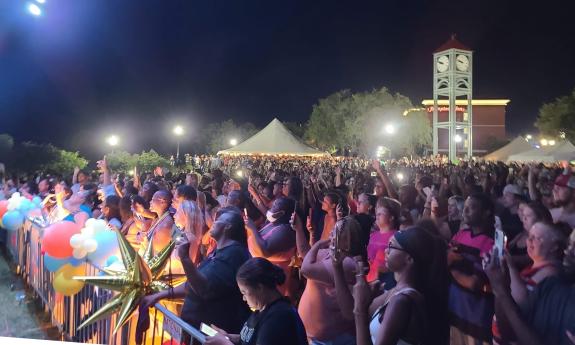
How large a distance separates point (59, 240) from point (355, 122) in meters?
13.2

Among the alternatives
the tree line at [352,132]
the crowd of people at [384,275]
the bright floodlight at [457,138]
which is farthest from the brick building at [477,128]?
the crowd of people at [384,275]

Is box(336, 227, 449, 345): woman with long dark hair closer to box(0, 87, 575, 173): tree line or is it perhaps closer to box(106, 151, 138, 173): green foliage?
box(0, 87, 575, 173): tree line

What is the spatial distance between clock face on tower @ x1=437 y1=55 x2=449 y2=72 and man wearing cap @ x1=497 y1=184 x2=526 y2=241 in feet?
46.4

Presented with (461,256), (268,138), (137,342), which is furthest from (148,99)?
(461,256)

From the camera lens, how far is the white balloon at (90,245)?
3865mm

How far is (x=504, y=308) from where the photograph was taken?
2.10 meters

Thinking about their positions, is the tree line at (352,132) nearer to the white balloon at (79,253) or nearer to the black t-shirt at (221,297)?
the white balloon at (79,253)

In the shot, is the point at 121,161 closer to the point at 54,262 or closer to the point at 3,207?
the point at 3,207

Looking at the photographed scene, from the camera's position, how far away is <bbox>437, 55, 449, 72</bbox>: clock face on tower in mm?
17531

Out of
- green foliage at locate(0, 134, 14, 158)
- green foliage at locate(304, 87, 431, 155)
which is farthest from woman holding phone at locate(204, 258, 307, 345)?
green foliage at locate(0, 134, 14, 158)

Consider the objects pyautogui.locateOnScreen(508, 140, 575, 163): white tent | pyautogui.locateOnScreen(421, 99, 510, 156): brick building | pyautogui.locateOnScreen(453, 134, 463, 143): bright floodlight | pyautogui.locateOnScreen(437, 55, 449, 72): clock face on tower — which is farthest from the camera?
pyautogui.locateOnScreen(421, 99, 510, 156): brick building

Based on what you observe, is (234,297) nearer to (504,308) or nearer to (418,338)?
(418,338)

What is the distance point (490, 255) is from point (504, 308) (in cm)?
23

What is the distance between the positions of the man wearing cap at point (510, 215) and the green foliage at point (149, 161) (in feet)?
31.7
